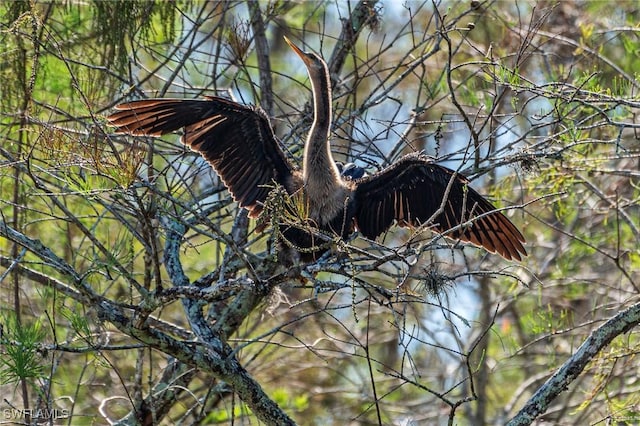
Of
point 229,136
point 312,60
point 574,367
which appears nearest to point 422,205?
point 312,60

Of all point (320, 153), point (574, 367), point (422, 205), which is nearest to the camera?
point (574, 367)

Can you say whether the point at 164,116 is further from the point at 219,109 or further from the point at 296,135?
the point at 296,135

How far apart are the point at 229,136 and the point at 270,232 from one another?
71 cm

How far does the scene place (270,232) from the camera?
372 centimetres

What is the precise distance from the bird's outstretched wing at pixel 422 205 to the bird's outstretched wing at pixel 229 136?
386mm

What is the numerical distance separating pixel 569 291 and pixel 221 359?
3.41 meters

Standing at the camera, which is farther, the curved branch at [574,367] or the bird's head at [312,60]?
the bird's head at [312,60]

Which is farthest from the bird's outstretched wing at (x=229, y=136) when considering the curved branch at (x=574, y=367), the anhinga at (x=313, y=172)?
the curved branch at (x=574, y=367)

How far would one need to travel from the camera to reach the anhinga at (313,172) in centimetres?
411

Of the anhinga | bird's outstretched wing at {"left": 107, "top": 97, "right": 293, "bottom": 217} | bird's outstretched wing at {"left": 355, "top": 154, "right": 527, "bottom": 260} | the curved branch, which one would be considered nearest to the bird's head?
the anhinga

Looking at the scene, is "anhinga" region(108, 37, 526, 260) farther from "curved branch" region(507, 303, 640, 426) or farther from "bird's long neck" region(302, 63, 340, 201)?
"curved branch" region(507, 303, 640, 426)

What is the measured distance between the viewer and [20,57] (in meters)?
4.33

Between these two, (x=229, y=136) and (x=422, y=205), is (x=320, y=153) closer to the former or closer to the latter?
(x=229, y=136)

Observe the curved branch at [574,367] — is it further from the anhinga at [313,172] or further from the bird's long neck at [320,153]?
the bird's long neck at [320,153]
